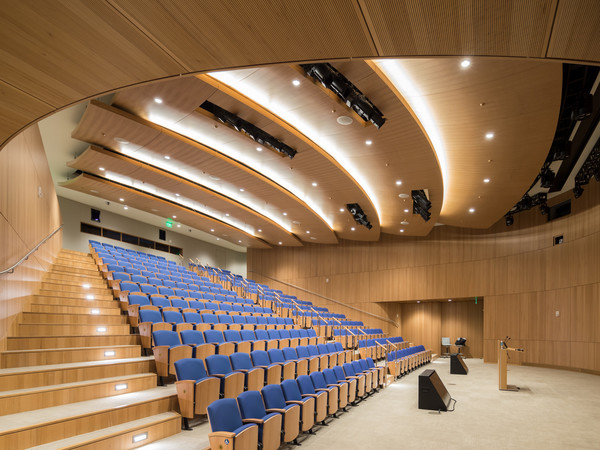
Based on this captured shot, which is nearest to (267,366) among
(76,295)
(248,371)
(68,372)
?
(248,371)

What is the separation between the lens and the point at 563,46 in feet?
8.54

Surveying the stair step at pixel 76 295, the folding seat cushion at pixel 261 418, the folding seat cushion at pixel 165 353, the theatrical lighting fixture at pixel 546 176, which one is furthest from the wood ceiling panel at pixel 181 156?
the theatrical lighting fixture at pixel 546 176

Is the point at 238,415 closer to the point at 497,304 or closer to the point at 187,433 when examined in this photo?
the point at 187,433

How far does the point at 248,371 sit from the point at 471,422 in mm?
2647

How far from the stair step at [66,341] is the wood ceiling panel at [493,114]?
14.5 ft

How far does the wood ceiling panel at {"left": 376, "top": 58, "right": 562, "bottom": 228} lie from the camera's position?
4398 mm

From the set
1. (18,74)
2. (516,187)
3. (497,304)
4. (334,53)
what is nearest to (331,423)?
(334,53)

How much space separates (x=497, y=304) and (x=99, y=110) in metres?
10.3

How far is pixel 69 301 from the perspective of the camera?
18.2 feet

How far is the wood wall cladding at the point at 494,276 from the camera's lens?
9.09 metres

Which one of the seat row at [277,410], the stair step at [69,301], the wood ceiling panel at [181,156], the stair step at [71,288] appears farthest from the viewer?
the wood ceiling panel at [181,156]

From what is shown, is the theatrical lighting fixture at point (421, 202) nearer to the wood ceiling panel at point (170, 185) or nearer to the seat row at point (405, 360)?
the seat row at point (405, 360)

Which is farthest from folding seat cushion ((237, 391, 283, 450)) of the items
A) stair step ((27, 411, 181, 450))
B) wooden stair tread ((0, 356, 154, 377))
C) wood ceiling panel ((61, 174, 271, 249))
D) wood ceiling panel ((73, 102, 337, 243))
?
wood ceiling panel ((61, 174, 271, 249))

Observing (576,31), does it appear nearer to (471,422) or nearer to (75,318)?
(471,422)
